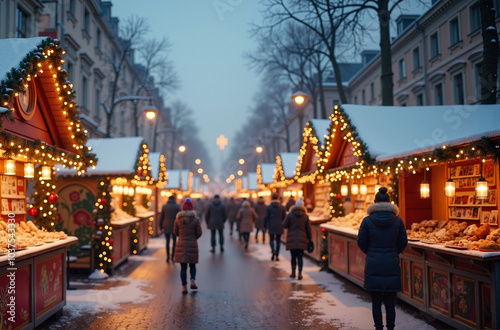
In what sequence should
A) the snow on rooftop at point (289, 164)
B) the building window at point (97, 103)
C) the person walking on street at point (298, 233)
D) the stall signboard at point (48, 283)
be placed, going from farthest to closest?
the building window at point (97, 103), the snow on rooftop at point (289, 164), the person walking on street at point (298, 233), the stall signboard at point (48, 283)

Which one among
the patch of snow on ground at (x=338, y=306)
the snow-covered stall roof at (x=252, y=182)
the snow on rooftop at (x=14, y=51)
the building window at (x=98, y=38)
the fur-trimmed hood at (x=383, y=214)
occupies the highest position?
the building window at (x=98, y=38)

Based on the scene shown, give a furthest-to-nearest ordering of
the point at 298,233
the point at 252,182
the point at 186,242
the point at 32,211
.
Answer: the point at 252,182 → the point at 298,233 → the point at 186,242 → the point at 32,211

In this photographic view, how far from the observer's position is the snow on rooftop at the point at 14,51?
7031 millimetres

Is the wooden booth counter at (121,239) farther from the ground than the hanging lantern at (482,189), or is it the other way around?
the hanging lantern at (482,189)

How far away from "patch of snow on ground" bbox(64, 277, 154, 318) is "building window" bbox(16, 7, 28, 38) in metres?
12.1

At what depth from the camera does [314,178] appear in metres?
17.2

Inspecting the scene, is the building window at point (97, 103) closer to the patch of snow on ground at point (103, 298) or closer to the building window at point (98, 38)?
the building window at point (98, 38)

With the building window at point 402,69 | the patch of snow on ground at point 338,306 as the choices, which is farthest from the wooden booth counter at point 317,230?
the building window at point 402,69

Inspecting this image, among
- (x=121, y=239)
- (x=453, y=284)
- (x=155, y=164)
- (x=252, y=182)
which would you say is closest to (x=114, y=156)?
(x=121, y=239)

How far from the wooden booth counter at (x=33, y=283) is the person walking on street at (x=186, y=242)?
2.35 metres

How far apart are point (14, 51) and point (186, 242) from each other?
195 inches

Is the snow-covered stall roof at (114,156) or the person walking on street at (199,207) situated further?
the person walking on street at (199,207)

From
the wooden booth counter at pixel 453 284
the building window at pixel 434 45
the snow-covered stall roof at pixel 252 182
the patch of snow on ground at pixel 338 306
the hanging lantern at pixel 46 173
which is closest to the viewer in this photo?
the wooden booth counter at pixel 453 284

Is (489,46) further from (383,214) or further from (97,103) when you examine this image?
(97,103)
